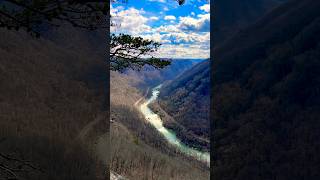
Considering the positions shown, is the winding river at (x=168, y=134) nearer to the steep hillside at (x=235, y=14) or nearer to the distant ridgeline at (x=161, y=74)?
the distant ridgeline at (x=161, y=74)

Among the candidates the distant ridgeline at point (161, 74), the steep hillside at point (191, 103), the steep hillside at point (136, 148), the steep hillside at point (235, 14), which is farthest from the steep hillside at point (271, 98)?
the distant ridgeline at point (161, 74)

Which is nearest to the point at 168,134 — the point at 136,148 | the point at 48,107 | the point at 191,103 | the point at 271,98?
the point at 191,103

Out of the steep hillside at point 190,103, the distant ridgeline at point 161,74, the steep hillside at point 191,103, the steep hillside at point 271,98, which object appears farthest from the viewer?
the distant ridgeline at point 161,74

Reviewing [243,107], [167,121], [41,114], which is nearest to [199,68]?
[167,121]

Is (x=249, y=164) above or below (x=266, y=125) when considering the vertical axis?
below

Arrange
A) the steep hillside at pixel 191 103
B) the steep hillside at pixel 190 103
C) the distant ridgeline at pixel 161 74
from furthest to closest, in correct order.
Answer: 1. the distant ridgeline at pixel 161 74
2. the steep hillside at pixel 190 103
3. the steep hillside at pixel 191 103

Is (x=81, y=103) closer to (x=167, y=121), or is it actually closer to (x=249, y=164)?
(x=249, y=164)
